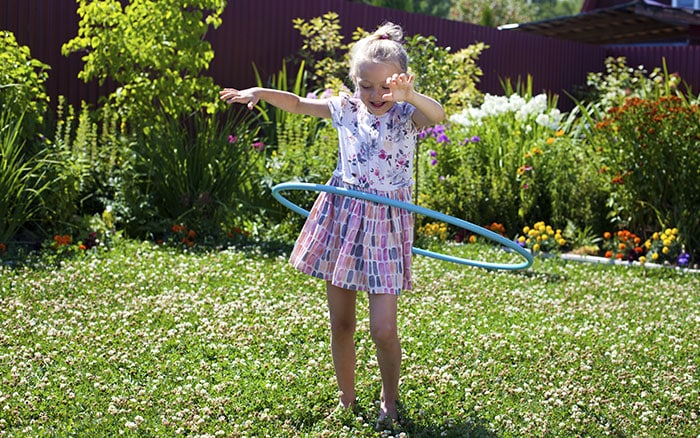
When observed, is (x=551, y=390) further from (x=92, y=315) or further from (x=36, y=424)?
(x=92, y=315)

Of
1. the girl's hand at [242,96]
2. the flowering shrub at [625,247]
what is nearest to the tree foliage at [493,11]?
the flowering shrub at [625,247]

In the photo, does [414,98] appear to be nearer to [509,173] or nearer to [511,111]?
[509,173]

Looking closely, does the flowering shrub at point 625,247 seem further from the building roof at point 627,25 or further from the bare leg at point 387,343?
the building roof at point 627,25

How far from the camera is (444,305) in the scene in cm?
540

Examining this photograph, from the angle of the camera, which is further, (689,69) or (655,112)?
(689,69)

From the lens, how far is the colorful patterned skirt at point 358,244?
3373 mm

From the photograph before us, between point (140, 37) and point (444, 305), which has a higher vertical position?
point (140, 37)

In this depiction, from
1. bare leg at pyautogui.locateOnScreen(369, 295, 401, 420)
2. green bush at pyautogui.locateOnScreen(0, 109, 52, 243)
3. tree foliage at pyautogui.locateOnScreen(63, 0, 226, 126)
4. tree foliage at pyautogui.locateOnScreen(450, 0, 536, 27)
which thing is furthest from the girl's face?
tree foliage at pyautogui.locateOnScreen(450, 0, 536, 27)

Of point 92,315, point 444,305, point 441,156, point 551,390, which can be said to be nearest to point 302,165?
point 441,156

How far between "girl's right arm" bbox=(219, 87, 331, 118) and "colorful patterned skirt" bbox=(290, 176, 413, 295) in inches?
11.7

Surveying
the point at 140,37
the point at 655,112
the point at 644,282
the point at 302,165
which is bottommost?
the point at 644,282

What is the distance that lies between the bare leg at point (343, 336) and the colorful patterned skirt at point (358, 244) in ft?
0.28

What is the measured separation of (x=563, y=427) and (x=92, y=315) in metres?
2.55

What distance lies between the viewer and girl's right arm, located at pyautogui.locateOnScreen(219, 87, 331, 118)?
3.53 metres
